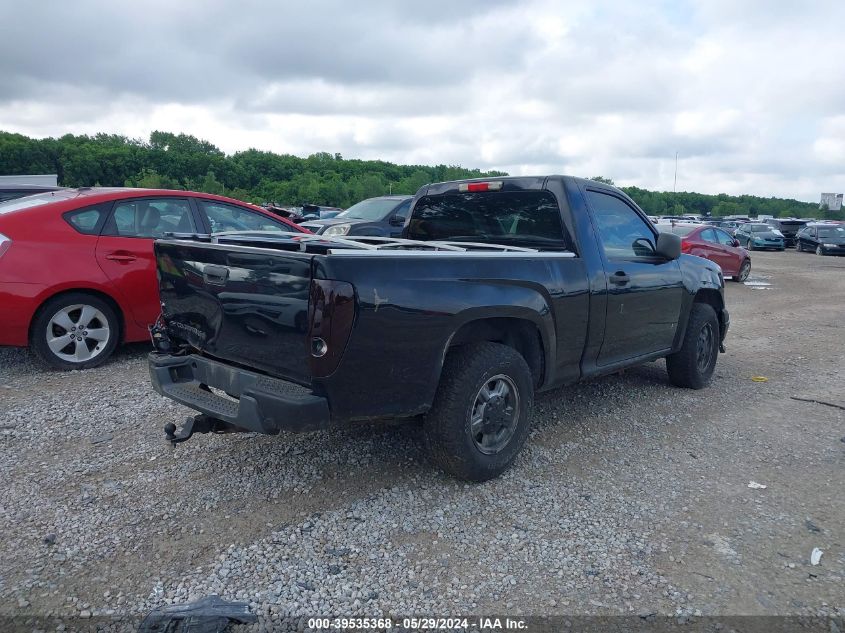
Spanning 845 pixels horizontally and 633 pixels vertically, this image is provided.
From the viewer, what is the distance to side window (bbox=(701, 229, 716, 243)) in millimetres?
16219

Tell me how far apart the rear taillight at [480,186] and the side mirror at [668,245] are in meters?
1.39

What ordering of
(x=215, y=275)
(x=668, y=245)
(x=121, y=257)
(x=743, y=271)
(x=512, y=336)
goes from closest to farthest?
(x=215, y=275) < (x=512, y=336) < (x=668, y=245) < (x=121, y=257) < (x=743, y=271)

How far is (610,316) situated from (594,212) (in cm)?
75

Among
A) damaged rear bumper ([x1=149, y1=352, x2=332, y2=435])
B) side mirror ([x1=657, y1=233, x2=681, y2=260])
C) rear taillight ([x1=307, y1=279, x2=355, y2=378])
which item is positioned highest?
side mirror ([x1=657, y1=233, x2=681, y2=260])

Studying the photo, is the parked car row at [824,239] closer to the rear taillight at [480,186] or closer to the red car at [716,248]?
the red car at [716,248]

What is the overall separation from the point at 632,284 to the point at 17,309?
16.1 feet

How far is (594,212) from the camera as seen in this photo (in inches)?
187

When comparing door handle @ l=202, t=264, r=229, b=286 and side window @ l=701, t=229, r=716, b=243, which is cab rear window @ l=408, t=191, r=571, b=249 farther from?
side window @ l=701, t=229, r=716, b=243

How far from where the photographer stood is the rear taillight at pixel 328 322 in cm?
303

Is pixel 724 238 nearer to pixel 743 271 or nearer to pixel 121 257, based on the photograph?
pixel 743 271

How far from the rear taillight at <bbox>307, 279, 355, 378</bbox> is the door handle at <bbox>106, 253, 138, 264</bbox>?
11.9 ft

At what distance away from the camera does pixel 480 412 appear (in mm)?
3818

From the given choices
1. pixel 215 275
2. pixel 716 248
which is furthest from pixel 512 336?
pixel 716 248

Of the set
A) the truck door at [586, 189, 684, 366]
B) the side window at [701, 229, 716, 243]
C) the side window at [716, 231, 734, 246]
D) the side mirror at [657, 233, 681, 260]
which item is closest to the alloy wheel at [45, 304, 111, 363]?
the truck door at [586, 189, 684, 366]
